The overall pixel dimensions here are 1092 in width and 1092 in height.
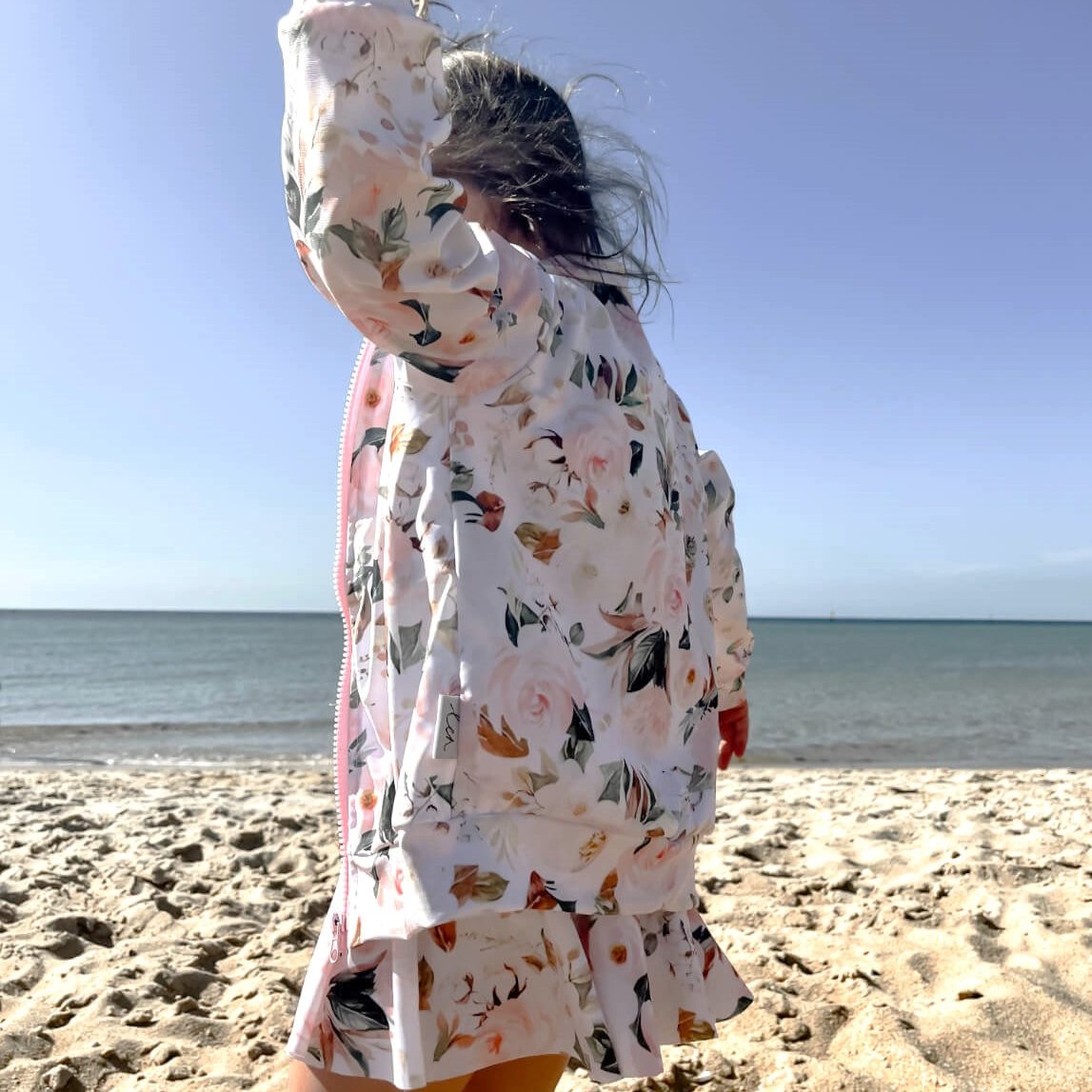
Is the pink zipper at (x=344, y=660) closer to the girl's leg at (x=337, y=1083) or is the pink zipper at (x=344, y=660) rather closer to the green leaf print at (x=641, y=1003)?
the girl's leg at (x=337, y=1083)

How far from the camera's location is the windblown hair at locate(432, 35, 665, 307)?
1.22 meters

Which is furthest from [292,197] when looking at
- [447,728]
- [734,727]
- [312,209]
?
[734,727]

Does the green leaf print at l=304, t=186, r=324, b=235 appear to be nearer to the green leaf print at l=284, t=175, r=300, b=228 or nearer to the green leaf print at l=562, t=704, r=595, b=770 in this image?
the green leaf print at l=284, t=175, r=300, b=228

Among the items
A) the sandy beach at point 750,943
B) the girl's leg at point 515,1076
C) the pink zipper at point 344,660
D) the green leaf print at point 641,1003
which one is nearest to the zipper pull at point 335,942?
the pink zipper at point 344,660

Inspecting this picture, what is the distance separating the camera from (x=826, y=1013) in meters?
2.39

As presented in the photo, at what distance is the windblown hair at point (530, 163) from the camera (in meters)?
1.22

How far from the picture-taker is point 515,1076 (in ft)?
3.60

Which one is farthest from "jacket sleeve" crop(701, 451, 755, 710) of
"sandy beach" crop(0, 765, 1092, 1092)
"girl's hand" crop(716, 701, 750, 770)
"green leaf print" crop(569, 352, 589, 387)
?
"sandy beach" crop(0, 765, 1092, 1092)

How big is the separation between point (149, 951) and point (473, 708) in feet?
8.62

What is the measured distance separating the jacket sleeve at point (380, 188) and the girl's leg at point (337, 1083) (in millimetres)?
763

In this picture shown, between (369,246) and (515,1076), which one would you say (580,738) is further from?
(369,246)

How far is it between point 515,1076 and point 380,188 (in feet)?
3.31

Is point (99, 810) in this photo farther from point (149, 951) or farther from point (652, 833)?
point (652, 833)

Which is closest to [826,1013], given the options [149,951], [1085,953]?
[1085,953]
